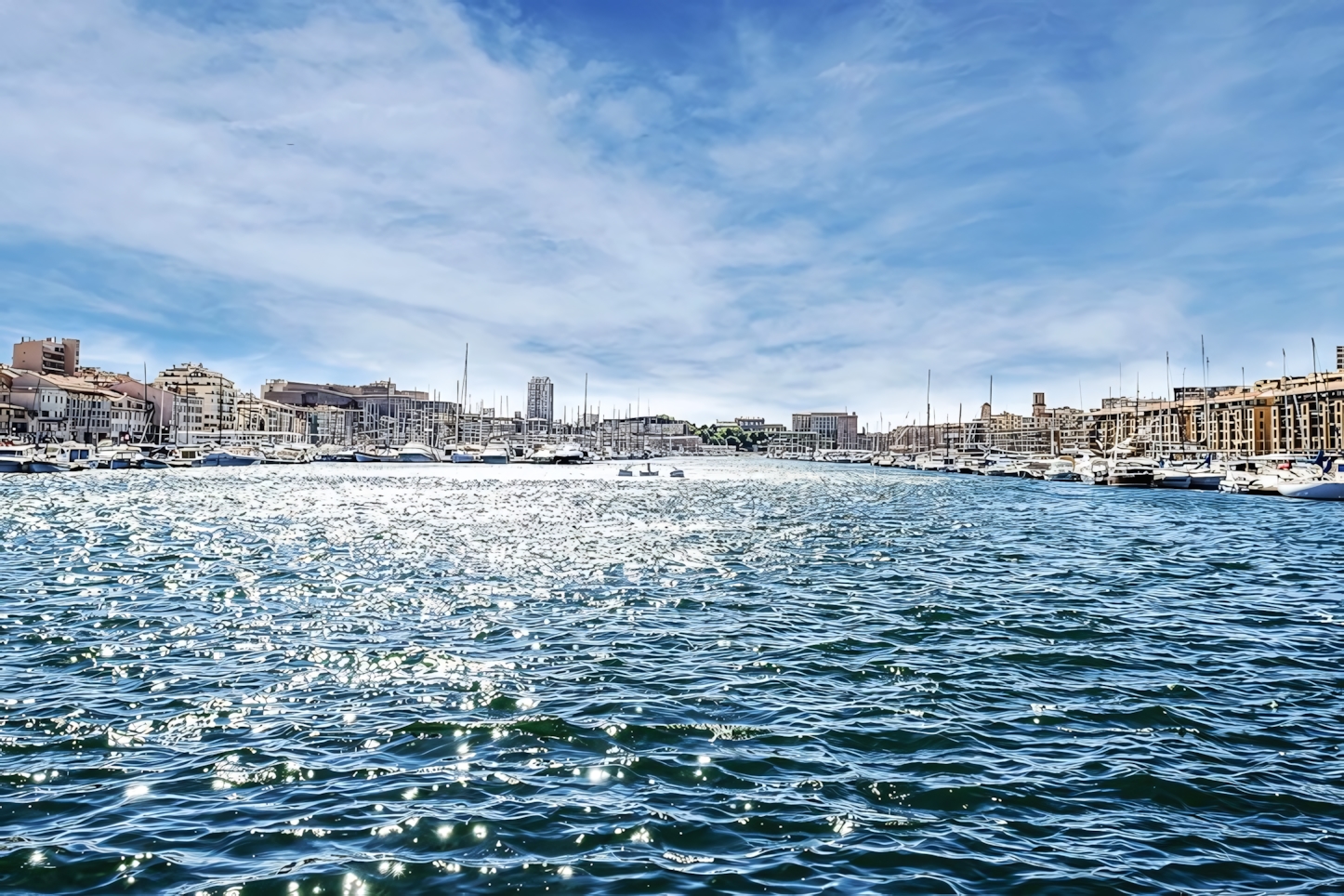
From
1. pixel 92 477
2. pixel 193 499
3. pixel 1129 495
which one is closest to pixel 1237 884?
pixel 193 499

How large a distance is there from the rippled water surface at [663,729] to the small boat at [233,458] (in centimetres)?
11390

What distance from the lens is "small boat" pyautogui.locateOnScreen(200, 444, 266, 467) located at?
131m

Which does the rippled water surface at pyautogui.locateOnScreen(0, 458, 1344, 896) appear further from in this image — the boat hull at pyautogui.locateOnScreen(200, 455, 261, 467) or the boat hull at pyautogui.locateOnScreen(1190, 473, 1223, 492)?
the boat hull at pyautogui.locateOnScreen(200, 455, 261, 467)

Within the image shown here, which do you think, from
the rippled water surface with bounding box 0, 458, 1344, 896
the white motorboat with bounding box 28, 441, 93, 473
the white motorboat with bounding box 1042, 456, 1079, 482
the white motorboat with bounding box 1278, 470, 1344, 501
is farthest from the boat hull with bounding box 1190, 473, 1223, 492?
the white motorboat with bounding box 28, 441, 93, 473

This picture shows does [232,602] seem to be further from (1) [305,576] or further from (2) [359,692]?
(2) [359,692]

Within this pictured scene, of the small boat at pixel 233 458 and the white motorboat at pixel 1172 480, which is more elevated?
the small boat at pixel 233 458

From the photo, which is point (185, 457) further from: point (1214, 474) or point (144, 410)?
point (1214, 474)

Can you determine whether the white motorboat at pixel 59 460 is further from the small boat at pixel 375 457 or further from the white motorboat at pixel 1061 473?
the white motorboat at pixel 1061 473

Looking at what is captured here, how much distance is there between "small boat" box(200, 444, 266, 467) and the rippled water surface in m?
114

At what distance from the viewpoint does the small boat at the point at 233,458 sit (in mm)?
130750

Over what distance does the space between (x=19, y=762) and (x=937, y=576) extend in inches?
915

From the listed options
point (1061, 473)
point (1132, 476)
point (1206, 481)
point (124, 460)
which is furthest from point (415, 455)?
point (1206, 481)

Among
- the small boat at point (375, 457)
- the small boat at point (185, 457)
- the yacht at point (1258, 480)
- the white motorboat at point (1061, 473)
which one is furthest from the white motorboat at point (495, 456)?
the yacht at point (1258, 480)

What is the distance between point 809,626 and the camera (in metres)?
18.8
